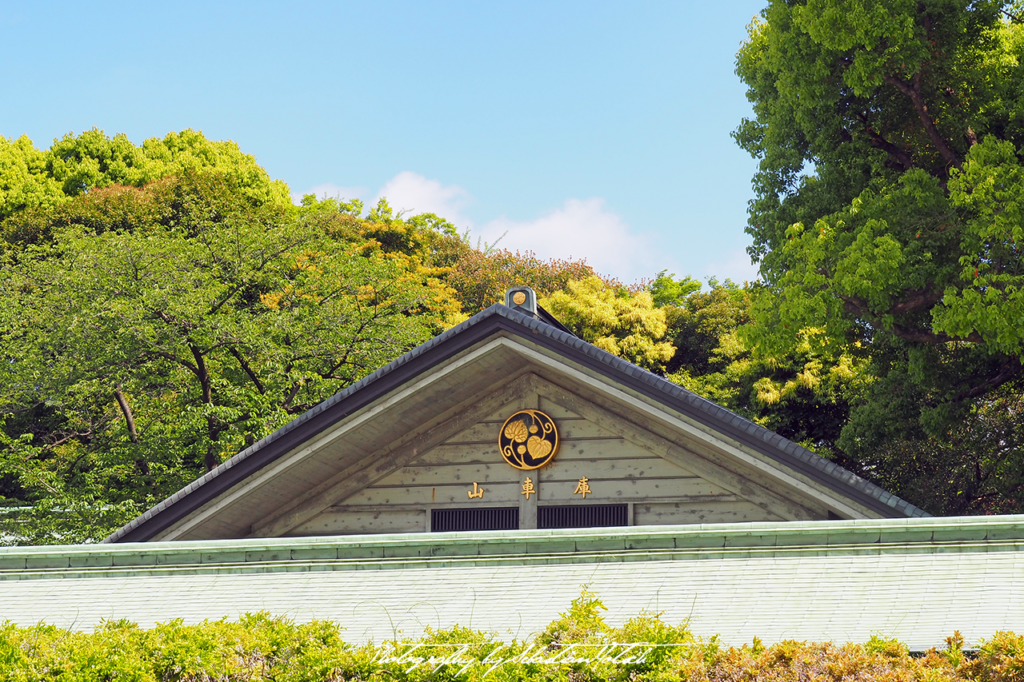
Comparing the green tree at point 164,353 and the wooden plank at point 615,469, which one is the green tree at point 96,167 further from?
the wooden plank at point 615,469

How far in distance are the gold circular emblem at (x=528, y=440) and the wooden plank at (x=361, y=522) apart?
135cm

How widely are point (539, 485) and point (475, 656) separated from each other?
16.8 ft

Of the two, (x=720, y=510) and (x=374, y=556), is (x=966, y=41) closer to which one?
(x=720, y=510)

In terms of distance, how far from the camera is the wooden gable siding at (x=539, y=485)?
10.4 m

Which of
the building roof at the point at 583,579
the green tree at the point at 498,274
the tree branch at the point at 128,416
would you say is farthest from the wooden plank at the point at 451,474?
the green tree at the point at 498,274

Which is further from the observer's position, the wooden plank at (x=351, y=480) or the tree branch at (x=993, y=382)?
the tree branch at (x=993, y=382)

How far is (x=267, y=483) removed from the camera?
33.1 feet

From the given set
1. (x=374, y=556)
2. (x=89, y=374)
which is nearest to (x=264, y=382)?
(x=89, y=374)

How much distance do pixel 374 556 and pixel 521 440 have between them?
147 inches

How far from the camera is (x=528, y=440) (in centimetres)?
1080

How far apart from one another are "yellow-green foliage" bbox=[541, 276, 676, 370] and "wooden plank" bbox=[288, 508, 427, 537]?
70.3 feet

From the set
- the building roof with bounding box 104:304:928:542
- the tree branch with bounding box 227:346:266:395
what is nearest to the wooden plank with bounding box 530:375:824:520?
the building roof with bounding box 104:304:928:542

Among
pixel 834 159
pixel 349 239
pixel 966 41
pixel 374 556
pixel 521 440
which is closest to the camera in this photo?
pixel 374 556

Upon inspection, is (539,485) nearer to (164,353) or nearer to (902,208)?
(902,208)
